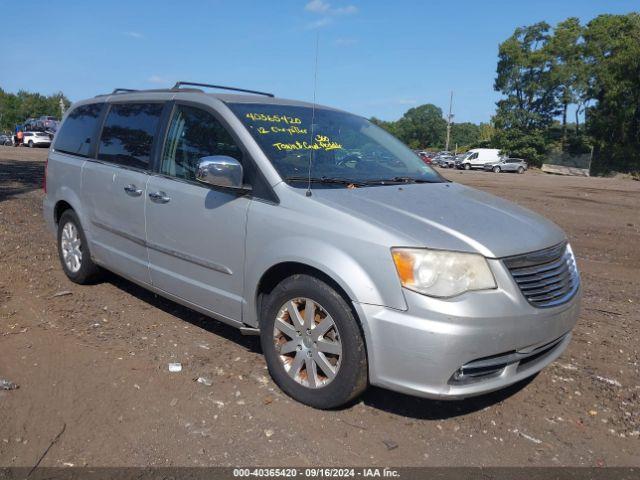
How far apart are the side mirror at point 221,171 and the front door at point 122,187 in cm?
105

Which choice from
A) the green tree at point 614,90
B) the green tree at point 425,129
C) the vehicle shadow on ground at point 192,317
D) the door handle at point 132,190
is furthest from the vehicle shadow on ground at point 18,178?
the green tree at point 425,129

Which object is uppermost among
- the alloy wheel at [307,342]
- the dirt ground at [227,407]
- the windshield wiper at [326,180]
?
the windshield wiper at [326,180]

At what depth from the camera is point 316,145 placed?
4004 mm

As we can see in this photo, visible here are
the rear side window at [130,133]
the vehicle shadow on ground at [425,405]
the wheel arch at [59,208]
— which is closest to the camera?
the vehicle shadow on ground at [425,405]

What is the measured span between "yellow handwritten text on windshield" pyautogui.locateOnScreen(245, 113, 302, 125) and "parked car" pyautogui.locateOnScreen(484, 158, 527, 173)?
1916 inches

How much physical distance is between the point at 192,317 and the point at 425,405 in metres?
2.20

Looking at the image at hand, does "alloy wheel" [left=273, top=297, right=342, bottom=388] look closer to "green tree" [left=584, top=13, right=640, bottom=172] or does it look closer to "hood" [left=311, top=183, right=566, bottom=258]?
"hood" [left=311, top=183, right=566, bottom=258]

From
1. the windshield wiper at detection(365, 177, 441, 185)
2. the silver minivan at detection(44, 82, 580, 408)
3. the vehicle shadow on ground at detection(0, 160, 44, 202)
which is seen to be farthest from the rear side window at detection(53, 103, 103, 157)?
the vehicle shadow on ground at detection(0, 160, 44, 202)

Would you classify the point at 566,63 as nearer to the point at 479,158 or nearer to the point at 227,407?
the point at 479,158

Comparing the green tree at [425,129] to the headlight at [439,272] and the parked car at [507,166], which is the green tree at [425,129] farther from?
the headlight at [439,272]

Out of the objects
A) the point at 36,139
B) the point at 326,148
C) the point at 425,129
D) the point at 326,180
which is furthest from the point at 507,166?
the point at 425,129

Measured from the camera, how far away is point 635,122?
158 ft

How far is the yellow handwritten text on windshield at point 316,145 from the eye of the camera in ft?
12.5

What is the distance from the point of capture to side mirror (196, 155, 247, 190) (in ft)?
11.3
